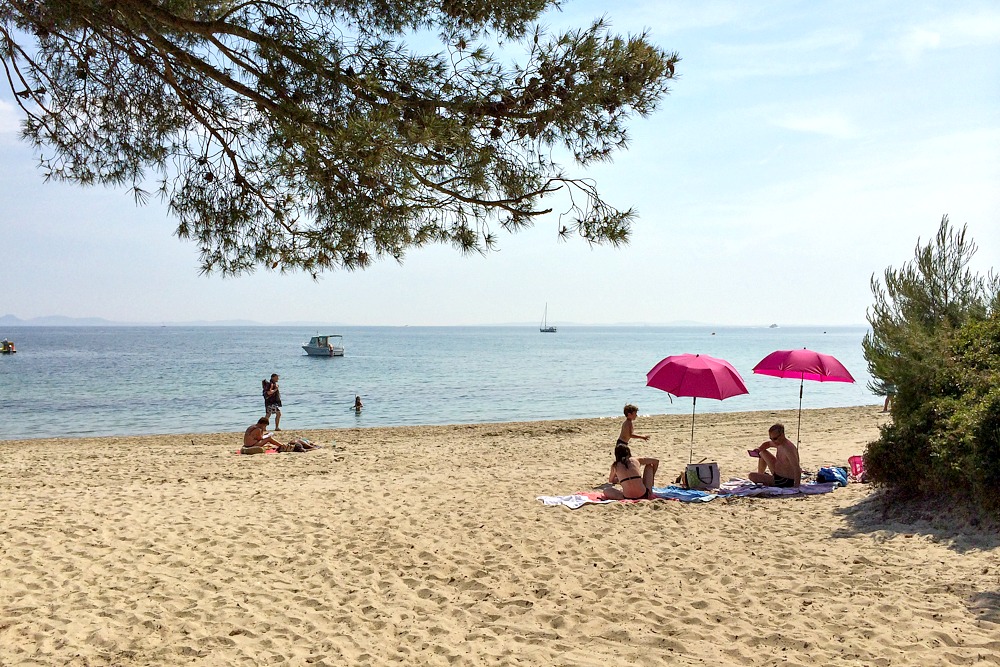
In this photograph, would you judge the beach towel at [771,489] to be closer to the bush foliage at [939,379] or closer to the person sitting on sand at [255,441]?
the bush foliage at [939,379]

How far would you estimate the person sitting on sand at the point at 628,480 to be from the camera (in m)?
9.00

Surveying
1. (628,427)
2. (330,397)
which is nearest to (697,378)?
(628,427)

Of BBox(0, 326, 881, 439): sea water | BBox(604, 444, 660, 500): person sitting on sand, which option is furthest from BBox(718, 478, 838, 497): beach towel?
BBox(0, 326, 881, 439): sea water

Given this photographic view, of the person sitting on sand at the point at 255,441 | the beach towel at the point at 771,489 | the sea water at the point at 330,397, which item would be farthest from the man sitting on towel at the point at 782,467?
the sea water at the point at 330,397

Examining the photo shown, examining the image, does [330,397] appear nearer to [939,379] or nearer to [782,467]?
[782,467]

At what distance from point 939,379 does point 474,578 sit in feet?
17.6

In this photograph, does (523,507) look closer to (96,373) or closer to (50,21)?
(50,21)

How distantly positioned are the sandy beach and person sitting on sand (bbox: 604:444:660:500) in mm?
403

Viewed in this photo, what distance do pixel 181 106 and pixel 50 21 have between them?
1.20 m

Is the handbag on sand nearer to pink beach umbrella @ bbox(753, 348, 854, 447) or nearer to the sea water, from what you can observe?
pink beach umbrella @ bbox(753, 348, 854, 447)

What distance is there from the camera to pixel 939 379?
7.70 metres

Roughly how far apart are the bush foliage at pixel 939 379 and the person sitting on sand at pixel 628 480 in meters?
2.55

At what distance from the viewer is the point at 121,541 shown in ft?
23.1

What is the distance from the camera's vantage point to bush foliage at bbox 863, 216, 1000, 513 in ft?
21.9
